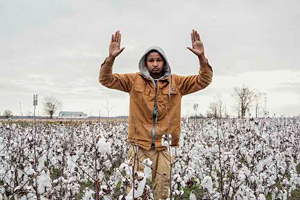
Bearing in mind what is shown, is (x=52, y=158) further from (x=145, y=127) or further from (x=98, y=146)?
(x=98, y=146)

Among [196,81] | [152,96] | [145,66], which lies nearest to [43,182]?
[152,96]

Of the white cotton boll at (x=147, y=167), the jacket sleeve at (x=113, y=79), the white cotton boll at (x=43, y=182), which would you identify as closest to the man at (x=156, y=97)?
the jacket sleeve at (x=113, y=79)

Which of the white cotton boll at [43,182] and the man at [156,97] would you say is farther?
the man at [156,97]

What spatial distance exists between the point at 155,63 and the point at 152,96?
1.29ft

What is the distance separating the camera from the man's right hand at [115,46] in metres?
3.14

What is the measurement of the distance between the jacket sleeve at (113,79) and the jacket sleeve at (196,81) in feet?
1.95

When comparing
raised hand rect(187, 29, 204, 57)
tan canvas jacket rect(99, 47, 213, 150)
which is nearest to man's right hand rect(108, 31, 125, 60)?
tan canvas jacket rect(99, 47, 213, 150)

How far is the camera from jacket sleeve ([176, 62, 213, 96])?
3248 mm

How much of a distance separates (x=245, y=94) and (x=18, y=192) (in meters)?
57.3

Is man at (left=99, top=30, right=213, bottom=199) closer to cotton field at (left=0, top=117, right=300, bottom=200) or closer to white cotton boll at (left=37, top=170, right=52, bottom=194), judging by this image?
cotton field at (left=0, top=117, right=300, bottom=200)

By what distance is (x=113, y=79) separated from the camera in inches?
129

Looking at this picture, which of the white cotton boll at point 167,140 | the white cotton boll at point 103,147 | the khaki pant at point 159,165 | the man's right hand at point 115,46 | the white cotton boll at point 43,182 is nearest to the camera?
the white cotton boll at point 103,147

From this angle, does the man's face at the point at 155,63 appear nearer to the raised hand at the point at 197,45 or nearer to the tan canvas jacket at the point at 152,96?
the tan canvas jacket at the point at 152,96

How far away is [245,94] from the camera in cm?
5644
